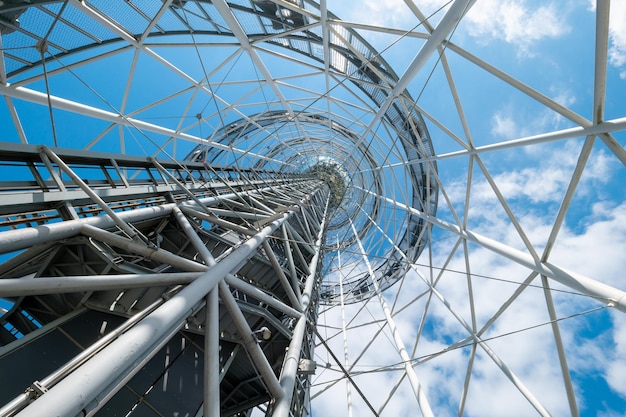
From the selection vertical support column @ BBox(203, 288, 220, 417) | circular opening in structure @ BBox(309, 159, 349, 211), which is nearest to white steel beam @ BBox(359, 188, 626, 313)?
vertical support column @ BBox(203, 288, 220, 417)

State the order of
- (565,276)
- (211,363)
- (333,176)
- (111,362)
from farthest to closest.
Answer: (333,176) → (565,276) → (211,363) → (111,362)

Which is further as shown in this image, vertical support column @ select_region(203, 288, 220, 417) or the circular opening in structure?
the circular opening in structure

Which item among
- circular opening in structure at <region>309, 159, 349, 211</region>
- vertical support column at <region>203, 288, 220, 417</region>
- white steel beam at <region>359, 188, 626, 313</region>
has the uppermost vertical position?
circular opening in structure at <region>309, 159, 349, 211</region>

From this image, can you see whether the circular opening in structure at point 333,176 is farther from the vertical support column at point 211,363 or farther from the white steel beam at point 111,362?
the white steel beam at point 111,362

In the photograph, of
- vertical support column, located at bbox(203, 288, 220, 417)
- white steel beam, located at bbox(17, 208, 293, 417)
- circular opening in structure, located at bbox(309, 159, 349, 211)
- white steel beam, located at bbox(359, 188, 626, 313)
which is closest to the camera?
white steel beam, located at bbox(17, 208, 293, 417)

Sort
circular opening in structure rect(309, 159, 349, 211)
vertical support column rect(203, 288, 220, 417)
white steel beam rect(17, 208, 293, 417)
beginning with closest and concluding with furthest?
white steel beam rect(17, 208, 293, 417) → vertical support column rect(203, 288, 220, 417) → circular opening in structure rect(309, 159, 349, 211)

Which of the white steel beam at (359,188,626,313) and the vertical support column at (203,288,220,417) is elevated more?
the white steel beam at (359,188,626,313)

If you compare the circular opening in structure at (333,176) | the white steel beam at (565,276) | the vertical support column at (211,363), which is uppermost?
the circular opening in structure at (333,176)

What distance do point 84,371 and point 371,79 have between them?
44.1ft

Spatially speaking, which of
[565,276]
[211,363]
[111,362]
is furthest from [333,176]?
[111,362]

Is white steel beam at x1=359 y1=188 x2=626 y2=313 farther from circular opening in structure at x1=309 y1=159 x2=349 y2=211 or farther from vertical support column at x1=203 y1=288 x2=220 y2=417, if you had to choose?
circular opening in structure at x1=309 y1=159 x2=349 y2=211

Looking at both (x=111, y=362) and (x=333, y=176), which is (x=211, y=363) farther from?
(x=333, y=176)

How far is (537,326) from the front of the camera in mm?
6020

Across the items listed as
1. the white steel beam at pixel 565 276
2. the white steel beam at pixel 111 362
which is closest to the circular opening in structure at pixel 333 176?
the white steel beam at pixel 565 276
